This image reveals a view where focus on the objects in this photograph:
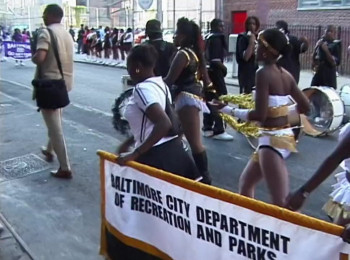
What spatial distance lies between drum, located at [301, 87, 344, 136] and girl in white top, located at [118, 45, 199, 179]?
208 inches

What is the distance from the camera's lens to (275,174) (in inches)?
160

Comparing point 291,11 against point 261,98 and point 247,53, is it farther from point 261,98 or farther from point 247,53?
point 261,98

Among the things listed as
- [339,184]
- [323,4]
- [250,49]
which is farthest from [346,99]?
[323,4]

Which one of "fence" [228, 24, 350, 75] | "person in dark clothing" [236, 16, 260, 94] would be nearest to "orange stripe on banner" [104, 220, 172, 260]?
"person in dark clothing" [236, 16, 260, 94]

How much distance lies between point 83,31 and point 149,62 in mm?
32561

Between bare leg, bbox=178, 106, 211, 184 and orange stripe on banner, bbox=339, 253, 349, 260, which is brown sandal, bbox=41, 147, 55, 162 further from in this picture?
orange stripe on banner, bbox=339, 253, 349, 260

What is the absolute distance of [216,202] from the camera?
285 cm

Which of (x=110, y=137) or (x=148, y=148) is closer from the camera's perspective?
(x=148, y=148)

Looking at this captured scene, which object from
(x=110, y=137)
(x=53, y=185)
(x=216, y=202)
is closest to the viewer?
(x=216, y=202)

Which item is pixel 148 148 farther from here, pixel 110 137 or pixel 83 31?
pixel 83 31

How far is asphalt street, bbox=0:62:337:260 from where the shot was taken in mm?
4934

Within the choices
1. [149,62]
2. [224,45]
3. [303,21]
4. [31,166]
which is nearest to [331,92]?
[224,45]

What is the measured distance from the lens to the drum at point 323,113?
895cm

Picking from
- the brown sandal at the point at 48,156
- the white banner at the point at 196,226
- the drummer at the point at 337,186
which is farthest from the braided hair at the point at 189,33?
the drummer at the point at 337,186
